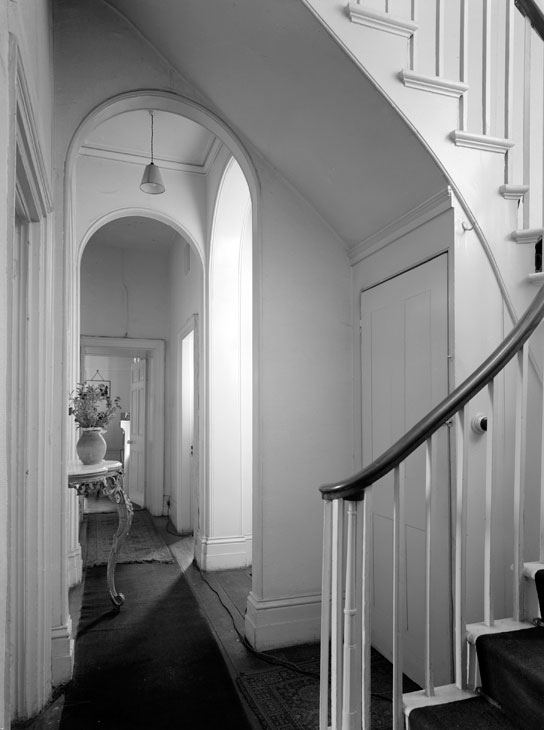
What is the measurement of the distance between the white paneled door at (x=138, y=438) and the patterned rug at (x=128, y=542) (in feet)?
1.48

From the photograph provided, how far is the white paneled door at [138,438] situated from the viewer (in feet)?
21.4

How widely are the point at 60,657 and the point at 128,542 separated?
2616 millimetres

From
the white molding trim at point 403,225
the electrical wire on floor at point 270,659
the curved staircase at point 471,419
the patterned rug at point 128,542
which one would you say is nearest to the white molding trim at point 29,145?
the curved staircase at point 471,419

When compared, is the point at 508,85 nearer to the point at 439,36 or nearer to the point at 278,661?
the point at 439,36

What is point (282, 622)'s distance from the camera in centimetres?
279

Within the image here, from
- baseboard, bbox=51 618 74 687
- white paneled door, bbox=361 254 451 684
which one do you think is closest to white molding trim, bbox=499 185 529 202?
white paneled door, bbox=361 254 451 684

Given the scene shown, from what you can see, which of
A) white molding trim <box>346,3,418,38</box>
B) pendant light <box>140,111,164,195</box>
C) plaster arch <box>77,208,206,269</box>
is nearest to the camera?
white molding trim <box>346,3,418,38</box>

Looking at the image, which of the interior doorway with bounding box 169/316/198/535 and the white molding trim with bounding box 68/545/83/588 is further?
the interior doorway with bounding box 169/316/198/535

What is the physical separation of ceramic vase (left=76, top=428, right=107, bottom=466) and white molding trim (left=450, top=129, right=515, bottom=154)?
2498 mm

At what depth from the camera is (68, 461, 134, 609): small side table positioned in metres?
2.85

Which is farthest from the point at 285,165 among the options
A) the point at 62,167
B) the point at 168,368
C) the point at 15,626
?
the point at 168,368

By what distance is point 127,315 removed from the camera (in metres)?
6.21

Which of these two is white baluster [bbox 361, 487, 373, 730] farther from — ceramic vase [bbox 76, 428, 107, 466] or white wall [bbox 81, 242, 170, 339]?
Result: white wall [bbox 81, 242, 170, 339]

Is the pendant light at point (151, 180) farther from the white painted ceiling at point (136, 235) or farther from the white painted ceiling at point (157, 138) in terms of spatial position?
the white painted ceiling at point (136, 235)
